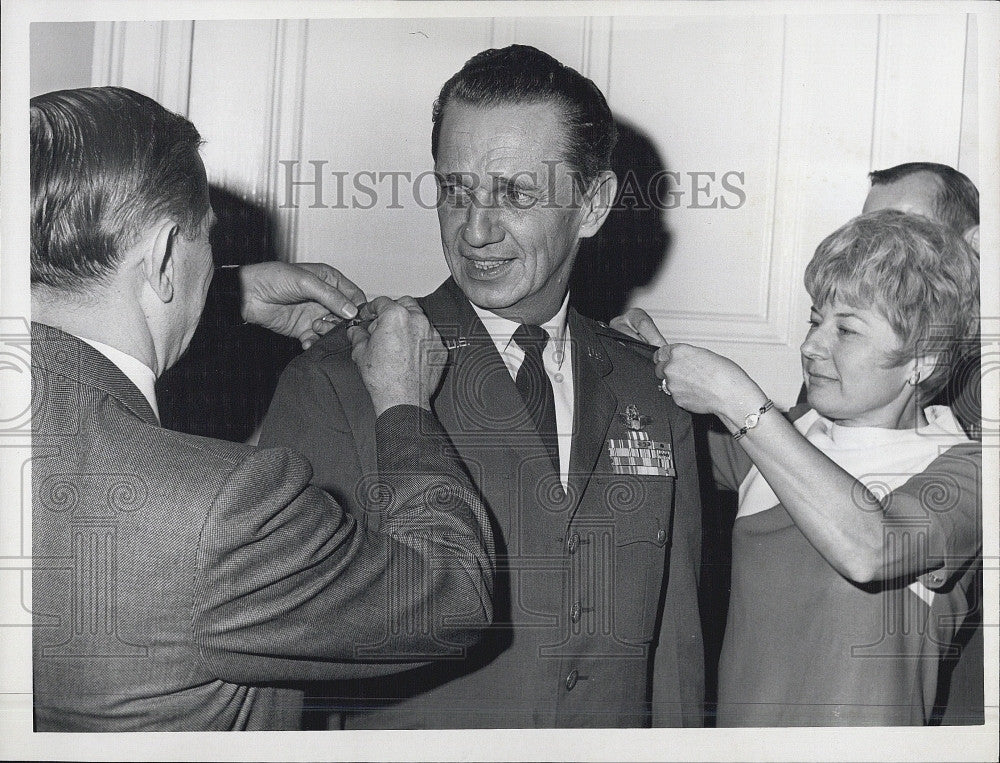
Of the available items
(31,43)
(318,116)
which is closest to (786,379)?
(318,116)

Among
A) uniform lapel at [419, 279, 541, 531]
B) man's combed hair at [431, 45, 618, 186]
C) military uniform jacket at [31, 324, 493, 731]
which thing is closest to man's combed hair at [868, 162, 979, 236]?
man's combed hair at [431, 45, 618, 186]

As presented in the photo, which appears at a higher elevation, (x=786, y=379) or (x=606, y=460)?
(x=786, y=379)

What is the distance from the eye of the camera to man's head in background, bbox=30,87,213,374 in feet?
7.66

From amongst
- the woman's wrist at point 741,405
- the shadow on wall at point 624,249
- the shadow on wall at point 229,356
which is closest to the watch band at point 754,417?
the woman's wrist at point 741,405

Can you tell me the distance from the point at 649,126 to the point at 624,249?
1.07 feet

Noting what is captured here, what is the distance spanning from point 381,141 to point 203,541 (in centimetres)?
110

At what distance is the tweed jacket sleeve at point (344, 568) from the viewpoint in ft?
7.24

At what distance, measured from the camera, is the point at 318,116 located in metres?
2.61

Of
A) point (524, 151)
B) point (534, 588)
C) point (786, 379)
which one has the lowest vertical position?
point (534, 588)

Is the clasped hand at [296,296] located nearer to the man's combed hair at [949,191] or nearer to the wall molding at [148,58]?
the wall molding at [148,58]

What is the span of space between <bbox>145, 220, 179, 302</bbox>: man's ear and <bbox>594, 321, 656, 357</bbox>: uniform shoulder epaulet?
1.06 meters

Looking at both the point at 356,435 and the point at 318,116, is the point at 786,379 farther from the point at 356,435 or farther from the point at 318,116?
the point at 318,116

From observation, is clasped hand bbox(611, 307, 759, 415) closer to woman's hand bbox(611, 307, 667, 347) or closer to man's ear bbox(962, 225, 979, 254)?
woman's hand bbox(611, 307, 667, 347)

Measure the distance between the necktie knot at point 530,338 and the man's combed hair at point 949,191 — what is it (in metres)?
0.95
